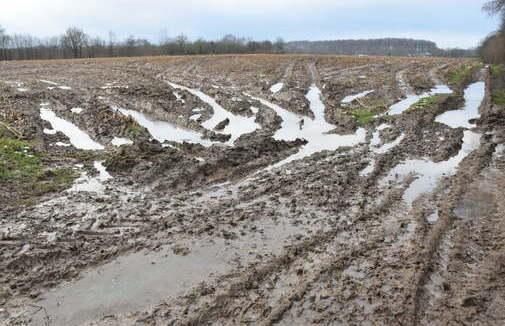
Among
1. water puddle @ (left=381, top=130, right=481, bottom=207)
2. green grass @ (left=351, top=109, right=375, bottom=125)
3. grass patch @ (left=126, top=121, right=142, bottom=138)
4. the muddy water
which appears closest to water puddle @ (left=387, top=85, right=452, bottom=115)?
green grass @ (left=351, top=109, right=375, bottom=125)

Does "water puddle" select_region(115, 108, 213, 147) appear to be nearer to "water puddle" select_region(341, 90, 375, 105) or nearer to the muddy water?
the muddy water

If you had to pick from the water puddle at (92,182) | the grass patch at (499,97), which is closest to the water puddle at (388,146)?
the water puddle at (92,182)

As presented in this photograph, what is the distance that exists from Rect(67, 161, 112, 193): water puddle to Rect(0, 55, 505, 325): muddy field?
44mm

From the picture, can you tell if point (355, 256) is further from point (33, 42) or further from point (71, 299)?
point (33, 42)

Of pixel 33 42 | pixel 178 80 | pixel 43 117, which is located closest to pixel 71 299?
pixel 43 117

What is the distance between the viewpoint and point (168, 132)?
626 inches

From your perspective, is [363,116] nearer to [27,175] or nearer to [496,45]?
[27,175]

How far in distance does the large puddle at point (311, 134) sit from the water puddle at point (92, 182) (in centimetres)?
426

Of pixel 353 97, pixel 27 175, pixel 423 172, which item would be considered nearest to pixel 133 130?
pixel 27 175

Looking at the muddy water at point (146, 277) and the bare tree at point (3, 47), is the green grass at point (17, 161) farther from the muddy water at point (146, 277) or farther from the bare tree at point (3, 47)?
the bare tree at point (3, 47)

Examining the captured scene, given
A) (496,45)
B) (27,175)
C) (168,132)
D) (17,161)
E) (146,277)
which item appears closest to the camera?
(146,277)

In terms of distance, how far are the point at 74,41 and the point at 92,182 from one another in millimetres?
72976

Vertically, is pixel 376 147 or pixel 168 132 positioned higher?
pixel 168 132

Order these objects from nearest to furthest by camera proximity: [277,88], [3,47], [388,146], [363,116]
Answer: [388,146], [363,116], [277,88], [3,47]
